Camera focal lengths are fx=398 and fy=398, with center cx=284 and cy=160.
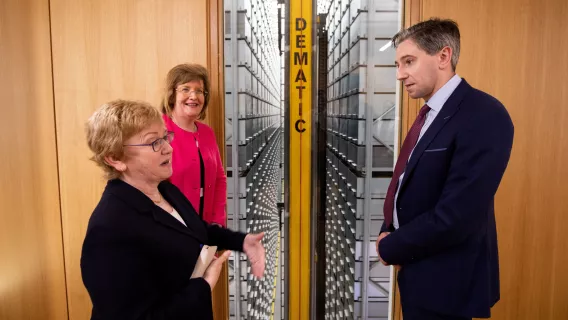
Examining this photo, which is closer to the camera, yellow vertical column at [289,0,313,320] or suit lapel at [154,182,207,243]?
suit lapel at [154,182,207,243]

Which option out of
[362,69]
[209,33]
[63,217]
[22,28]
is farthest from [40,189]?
[362,69]

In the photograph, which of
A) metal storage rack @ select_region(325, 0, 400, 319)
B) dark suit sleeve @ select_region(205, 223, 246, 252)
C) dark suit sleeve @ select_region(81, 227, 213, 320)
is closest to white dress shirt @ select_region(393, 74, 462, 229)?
dark suit sleeve @ select_region(205, 223, 246, 252)

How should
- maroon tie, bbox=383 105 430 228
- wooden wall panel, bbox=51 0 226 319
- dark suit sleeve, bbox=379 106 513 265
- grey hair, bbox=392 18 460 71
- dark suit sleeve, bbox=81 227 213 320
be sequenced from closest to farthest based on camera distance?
dark suit sleeve, bbox=81 227 213 320 → dark suit sleeve, bbox=379 106 513 265 → grey hair, bbox=392 18 460 71 → maroon tie, bbox=383 105 430 228 → wooden wall panel, bbox=51 0 226 319

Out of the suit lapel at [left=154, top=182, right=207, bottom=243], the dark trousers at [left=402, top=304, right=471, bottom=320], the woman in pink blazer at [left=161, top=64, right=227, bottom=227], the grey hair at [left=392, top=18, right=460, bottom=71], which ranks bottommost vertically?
the dark trousers at [left=402, top=304, right=471, bottom=320]

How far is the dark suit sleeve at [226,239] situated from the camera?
138 centimetres

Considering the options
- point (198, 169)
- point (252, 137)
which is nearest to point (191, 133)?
point (198, 169)

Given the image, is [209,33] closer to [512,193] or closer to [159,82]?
[159,82]

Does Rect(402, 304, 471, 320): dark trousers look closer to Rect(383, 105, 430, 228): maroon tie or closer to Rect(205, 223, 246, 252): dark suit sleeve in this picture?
Rect(383, 105, 430, 228): maroon tie

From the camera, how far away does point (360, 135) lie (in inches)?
87.6

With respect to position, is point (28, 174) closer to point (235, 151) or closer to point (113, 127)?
point (235, 151)

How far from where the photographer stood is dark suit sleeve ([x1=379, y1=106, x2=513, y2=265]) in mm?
1153

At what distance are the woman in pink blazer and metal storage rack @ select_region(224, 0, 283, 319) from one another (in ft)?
0.91

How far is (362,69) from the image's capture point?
6.99 feet

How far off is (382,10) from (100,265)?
5.97 ft
